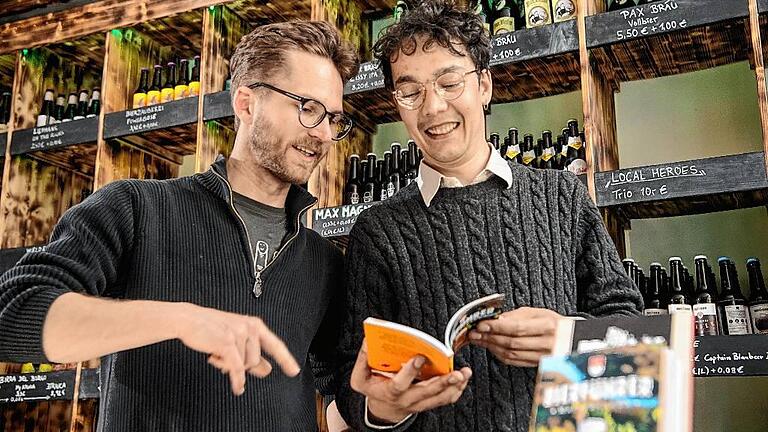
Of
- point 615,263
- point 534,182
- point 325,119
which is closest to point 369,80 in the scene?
point 325,119

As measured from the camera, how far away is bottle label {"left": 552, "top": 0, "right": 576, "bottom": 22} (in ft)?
8.61

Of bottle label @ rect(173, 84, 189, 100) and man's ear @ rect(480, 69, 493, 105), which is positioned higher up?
bottle label @ rect(173, 84, 189, 100)

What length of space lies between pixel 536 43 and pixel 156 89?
75.5 inches

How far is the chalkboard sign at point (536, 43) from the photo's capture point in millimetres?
2486

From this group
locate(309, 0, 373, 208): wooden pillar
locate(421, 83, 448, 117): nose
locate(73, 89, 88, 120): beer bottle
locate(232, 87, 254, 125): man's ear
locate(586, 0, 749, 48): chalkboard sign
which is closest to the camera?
locate(421, 83, 448, 117): nose

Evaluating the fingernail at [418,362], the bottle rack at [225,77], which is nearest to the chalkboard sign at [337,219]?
the bottle rack at [225,77]

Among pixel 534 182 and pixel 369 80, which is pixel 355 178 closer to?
pixel 369 80

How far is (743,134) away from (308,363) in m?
2.01

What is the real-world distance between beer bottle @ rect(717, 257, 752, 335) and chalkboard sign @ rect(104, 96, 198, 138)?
Result: 2162mm

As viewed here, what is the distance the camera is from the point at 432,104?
1.45m

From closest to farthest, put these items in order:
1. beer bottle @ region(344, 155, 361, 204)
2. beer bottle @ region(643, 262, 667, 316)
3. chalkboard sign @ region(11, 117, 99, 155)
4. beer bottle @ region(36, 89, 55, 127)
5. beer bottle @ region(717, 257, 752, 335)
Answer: beer bottle @ region(717, 257, 752, 335)
beer bottle @ region(643, 262, 667, 316)
beer bottle @ region(344, 155, 361, 204)
chalkboard sign @ region(11, 117, 99, 155)
beer bottle @ region(36, 89, 55, 127)

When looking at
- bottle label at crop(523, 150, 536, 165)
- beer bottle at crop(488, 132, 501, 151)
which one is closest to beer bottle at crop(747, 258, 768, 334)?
bottle label at crop(523, 150, 536, 165)

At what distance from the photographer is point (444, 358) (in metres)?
0.97

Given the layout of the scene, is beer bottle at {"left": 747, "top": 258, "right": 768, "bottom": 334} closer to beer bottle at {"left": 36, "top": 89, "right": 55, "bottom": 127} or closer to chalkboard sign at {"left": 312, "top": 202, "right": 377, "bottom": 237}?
chalkboard sign at {"left": 312, "top": 202, "right": 377, "bottom": 237}
